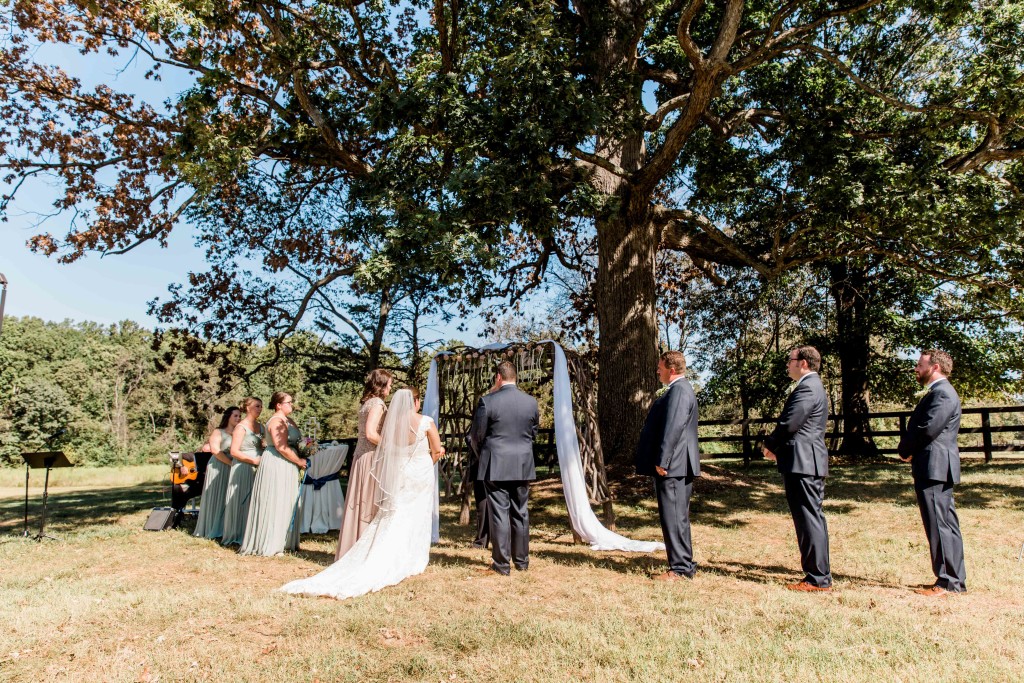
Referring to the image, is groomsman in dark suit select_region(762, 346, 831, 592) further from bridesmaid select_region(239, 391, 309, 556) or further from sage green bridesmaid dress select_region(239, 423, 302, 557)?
sage green bridesmaid dress select_region(239, 423, 302, 557)

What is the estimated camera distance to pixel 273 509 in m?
8.07

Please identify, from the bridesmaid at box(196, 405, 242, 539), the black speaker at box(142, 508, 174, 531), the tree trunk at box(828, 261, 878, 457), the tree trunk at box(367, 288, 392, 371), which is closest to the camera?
the bridesmaid at box(196, 405, 242, 539)

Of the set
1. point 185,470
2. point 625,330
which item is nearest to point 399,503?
point 185,470

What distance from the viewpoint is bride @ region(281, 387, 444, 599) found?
251 inches

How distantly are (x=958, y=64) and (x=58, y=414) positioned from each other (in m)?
45.6

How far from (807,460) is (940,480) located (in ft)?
3.52

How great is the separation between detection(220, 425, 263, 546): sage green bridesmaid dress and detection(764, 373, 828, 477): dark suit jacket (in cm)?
643

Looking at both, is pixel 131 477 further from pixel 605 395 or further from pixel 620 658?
pixel 620 658

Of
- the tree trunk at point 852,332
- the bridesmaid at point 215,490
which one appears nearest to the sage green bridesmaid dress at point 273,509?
the bridesmaid at point 215,490

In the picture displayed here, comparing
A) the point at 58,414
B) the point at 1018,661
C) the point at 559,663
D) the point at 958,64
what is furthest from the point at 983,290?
the point at 58,414

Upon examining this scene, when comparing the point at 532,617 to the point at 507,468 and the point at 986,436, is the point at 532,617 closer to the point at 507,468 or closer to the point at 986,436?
the point at 507,468

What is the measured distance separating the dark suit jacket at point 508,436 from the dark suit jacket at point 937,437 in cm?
341

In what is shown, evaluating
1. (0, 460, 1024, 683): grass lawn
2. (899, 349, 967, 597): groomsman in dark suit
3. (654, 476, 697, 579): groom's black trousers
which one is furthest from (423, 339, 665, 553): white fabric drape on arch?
(899, 349, 967, 597): groomsman in dark suit

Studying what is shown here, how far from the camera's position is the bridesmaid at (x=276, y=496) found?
26.2 ft
